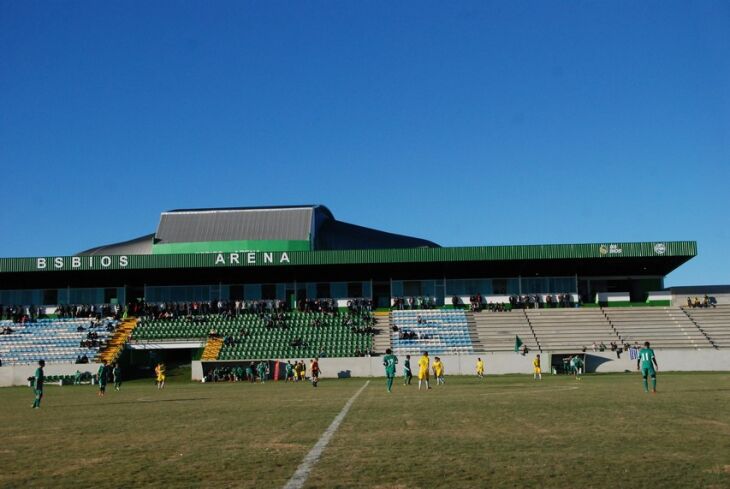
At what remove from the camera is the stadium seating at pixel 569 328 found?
211 feet

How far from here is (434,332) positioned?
2707 inches

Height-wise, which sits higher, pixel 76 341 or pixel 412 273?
pixel 412 273

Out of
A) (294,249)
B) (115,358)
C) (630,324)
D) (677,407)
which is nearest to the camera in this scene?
(677,407)

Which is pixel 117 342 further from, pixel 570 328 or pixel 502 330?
pixel 570 328

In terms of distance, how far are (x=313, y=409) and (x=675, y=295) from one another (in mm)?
58056

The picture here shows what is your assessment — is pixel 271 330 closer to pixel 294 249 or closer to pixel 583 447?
pixel 294 249

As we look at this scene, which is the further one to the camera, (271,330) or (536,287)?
(536,287)

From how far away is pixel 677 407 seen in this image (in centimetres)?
2238

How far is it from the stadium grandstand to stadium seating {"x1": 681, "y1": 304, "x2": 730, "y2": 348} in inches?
6.6

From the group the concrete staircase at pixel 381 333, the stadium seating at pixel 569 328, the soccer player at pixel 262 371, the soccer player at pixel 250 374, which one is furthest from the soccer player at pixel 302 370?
the stadium seating at pixel 569 328

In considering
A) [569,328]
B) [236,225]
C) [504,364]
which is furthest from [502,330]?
[236,225]

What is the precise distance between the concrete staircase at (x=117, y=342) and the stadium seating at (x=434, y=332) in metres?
21.9

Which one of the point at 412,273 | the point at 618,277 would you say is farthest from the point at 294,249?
the point at 618,277

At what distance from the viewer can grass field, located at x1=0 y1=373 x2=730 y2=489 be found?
37.3 feet
